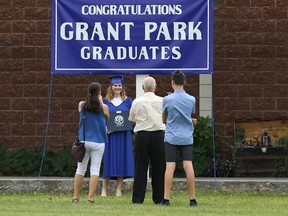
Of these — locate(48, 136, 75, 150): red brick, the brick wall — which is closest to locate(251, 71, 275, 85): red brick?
the brick wall

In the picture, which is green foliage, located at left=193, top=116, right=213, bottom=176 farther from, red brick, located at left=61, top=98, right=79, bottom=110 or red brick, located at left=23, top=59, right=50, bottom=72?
red brick, located at left=23, top=59, right=50, bottom=72

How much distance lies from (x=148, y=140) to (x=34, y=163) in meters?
4.95

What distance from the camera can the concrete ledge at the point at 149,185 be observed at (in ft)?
64.5

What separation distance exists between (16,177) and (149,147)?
14.6 feet

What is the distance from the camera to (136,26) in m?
19.6

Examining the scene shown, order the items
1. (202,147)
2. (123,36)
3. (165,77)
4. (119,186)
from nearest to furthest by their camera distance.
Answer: (119,186)
(123,36)
(202,147)
(165,77)

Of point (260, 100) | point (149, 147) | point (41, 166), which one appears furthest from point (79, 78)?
point (149, 147)

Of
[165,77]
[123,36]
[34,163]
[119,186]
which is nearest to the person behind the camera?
[119,186]

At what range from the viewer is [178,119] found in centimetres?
1634

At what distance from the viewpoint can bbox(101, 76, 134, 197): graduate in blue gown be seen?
1883 cm

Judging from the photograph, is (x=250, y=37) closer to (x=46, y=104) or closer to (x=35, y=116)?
(x=46, y=104)

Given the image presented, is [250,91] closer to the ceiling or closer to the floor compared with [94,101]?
closer to the ceiling

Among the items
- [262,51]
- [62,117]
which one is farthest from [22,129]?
[262,51]

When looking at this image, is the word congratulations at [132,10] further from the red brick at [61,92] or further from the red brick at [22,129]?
the red brick at [22,129]
